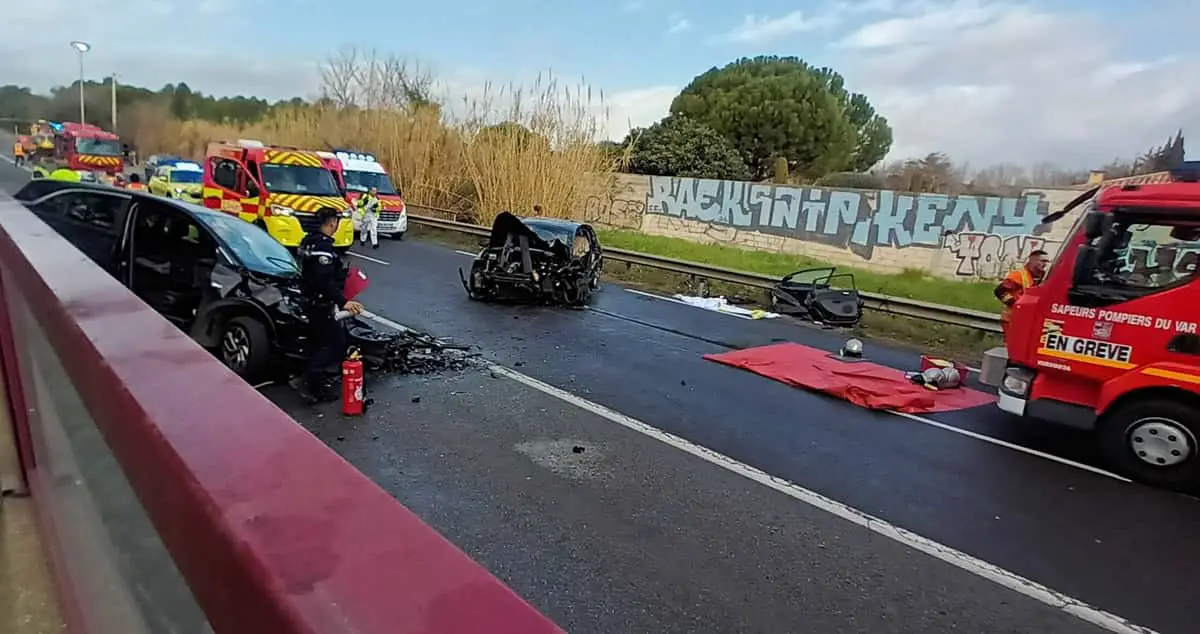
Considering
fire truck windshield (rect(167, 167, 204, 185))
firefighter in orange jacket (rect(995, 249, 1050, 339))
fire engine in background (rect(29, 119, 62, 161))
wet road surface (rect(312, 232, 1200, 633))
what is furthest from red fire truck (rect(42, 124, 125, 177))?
firefighter in orange jacket (rect(995, 249, 1050, 339))

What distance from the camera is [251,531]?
781 millimetres

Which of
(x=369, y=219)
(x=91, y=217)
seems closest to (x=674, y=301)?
(x=91, y=217)

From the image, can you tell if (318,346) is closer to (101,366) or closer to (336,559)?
(101,366)

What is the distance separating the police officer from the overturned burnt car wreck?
502 centimetres

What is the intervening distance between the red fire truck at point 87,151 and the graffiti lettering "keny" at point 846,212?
77.5ft

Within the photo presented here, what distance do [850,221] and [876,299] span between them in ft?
28.0

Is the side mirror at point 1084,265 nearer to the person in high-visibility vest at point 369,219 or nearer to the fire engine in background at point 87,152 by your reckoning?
the person in high-visibility vest at point 369,219

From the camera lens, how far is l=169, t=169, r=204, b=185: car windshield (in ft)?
75.9

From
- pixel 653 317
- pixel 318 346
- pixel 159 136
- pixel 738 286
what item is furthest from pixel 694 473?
pixel 159 136

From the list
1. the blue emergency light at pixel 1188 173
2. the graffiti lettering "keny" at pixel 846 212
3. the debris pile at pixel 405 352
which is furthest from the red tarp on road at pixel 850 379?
the graffiti lettering "keny" at pixel 846 212

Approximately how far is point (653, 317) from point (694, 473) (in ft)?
20.6

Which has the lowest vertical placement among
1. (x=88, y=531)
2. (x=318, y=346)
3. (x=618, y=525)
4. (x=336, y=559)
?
(x=618, y=525)

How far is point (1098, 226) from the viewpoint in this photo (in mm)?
6066

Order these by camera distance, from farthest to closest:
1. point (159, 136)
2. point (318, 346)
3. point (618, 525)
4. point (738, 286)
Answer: point (159, 136)
point (738, 286)
point (318, 346)
point (618, 525)
